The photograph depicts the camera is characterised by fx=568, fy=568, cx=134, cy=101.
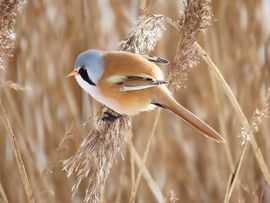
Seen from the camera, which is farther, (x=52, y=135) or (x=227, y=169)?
(x=227, y=169)

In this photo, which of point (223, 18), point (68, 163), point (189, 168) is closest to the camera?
point (68, 163)

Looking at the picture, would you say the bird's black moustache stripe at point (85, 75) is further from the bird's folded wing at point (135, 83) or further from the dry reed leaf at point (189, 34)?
the dry reed leaf at point (189, 34)

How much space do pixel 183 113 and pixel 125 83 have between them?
4.6 inches

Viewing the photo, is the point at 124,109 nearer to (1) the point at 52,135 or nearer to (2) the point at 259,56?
(1) the point at 52,135

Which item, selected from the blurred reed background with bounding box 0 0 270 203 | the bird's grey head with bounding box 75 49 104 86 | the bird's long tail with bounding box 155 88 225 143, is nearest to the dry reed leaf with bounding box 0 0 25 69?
the bird's grey head with bounding box 75 49 104 86

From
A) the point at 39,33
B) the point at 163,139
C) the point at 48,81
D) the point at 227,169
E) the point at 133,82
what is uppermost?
the point at 39,33

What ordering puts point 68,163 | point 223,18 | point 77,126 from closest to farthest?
point 68,163
point 77,126
point 223,18

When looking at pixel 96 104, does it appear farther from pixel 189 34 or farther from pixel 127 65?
pixel 189 34

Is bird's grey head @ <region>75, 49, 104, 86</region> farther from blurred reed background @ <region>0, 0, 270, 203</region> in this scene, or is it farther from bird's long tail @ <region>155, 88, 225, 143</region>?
blurred reed background @ <region>0, 0, 270, 203</region>

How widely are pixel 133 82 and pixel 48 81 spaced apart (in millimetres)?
736

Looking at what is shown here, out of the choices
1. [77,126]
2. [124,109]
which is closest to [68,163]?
[124,109]

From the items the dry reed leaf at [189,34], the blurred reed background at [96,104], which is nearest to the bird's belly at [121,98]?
the dry reed leaf at [189,34]

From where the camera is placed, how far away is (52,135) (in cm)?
170

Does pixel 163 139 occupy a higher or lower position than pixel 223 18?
lower
